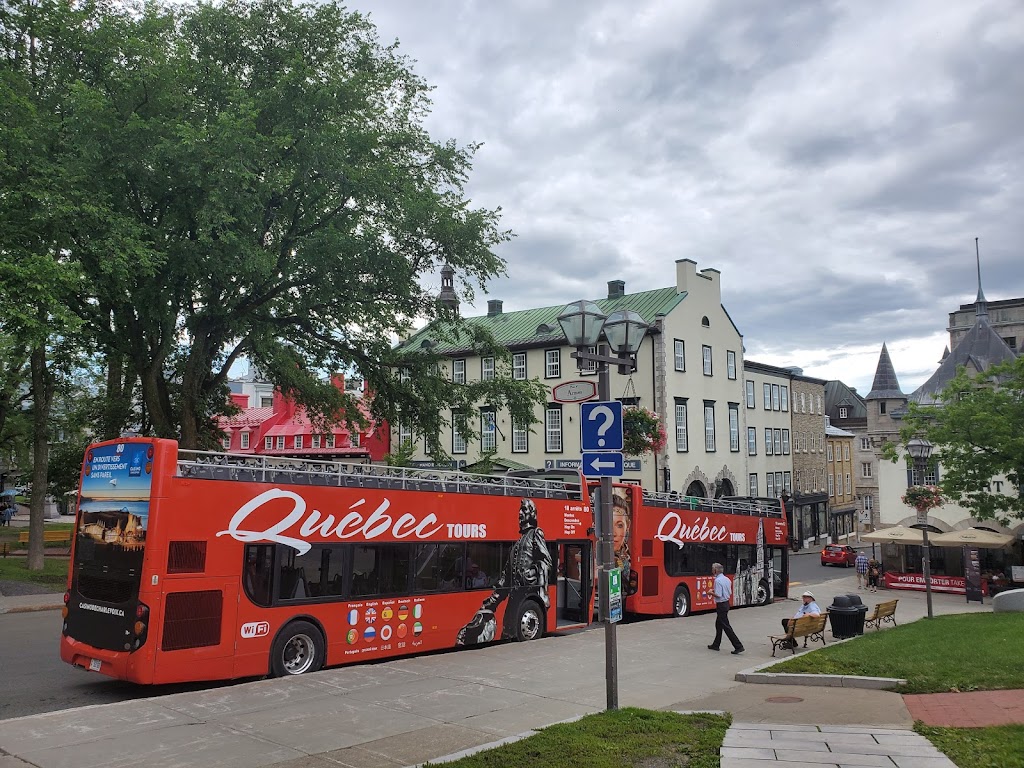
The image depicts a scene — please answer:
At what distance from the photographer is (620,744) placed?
831 cm

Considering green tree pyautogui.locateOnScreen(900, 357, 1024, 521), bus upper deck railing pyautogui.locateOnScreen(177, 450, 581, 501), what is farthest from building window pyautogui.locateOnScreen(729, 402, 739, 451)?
bus upper deck railing pyautogui.locateOnScreen(177, 450, 581, 501)

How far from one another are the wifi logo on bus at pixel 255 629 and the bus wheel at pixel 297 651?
0.26 m

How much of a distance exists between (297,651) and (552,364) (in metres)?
37.4

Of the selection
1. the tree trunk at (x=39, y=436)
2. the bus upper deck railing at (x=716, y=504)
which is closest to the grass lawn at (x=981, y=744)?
the bus upper deck railing at (x=716, y=504)

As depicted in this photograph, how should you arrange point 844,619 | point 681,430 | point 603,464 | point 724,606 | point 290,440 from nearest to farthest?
point 603,464, point 724,606, point 844,619, point 681,430, point 290,440

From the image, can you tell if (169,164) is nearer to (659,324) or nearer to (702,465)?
(659,324)

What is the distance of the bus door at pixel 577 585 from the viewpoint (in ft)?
65.7

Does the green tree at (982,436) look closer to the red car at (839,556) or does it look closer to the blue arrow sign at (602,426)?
the red car at (839,556)

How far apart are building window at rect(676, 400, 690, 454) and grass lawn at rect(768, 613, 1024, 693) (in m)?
30.0

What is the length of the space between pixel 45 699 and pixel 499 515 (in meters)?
8.66

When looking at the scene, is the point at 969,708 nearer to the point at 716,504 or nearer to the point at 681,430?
the point at 716,504

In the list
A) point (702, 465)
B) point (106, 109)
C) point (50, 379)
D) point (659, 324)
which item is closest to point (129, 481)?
point (106, 109)

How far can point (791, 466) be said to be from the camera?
210ft

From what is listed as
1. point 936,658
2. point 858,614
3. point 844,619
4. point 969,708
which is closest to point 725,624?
point 844,619
